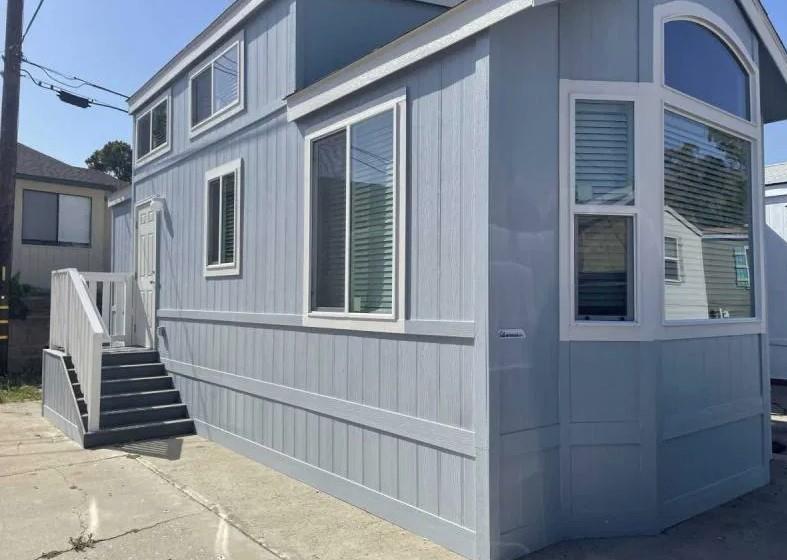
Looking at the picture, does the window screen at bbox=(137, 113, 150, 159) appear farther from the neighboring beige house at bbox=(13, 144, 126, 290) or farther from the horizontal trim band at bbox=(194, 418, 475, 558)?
the neighboring beige house at bbox=(13, 144, 126, 290)

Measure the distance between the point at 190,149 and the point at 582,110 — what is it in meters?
5.10

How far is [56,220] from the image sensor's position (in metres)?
14.3

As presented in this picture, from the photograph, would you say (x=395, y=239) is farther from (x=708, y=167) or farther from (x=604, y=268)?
(x=708, y=167)

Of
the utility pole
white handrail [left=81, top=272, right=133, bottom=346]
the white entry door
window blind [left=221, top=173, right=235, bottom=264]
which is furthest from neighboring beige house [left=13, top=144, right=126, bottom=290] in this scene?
Answer: window blind [left=221, top=173, right=235, bottom=264]

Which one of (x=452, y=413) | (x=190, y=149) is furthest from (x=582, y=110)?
(x=190, y=149)

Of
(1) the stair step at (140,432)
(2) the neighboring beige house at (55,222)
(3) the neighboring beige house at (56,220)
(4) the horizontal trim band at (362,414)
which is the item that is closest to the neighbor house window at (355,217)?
(4) the horizontal trim band at (362,414)

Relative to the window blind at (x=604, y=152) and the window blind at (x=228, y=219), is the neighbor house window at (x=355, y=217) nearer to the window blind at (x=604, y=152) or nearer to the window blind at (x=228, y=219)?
the window blind at (x=604, y=152)

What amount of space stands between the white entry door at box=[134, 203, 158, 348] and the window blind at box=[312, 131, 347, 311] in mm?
3958

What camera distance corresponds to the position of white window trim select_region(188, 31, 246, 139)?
6.41m

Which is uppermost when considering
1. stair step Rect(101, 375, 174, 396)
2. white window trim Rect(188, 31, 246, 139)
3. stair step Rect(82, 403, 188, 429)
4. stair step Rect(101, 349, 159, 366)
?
white window trim Rect(188, 31, 246, 139)

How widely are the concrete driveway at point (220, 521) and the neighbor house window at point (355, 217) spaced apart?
1.51 m

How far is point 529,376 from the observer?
3.71 m

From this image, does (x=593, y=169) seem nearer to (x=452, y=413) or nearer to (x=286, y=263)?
(x=452, y=413)

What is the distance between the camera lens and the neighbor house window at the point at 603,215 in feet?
13.0
